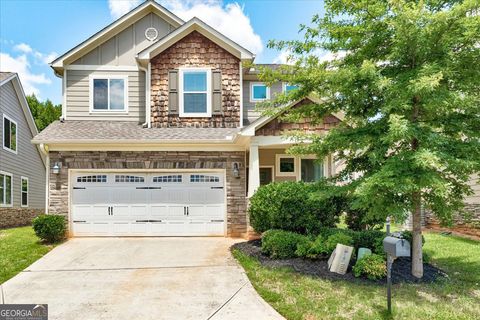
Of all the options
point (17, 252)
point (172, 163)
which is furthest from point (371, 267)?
point (17, 252)

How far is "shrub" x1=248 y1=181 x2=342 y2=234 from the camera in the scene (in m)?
9.61

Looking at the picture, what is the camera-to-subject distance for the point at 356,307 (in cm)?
588

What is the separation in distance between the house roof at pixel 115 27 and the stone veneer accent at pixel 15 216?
6848 mm

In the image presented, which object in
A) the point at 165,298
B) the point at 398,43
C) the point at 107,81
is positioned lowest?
the point at 165,298

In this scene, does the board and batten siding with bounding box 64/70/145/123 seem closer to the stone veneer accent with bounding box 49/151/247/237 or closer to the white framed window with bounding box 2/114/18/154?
the stone veneer accent with bounding box 49/151/247/237

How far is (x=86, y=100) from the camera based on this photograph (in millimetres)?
13414

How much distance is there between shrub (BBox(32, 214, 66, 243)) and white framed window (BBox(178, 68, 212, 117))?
496cm

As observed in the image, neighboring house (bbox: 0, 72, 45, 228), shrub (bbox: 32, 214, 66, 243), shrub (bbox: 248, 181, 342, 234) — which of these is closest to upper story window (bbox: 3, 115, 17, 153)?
neighboring house (bbox: 0, 72, 45, 228)

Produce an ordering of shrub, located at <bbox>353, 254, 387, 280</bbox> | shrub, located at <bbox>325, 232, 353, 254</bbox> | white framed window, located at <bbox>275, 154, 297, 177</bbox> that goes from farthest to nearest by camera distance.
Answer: white framed window, located at <bbox>275, 154, 297, 177</bbox>, shrub, located at <bbox>325, 232, 353, 254</bbox>, shrub, located at <bbox>353, 254, 387, 280</bbox>

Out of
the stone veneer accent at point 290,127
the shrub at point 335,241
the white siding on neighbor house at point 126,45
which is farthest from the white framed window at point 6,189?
the shrub at point 335,241

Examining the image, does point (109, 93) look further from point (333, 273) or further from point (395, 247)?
point (395, 247)

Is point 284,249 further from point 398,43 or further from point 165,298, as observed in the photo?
point 398,43

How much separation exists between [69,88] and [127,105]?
2026 mm

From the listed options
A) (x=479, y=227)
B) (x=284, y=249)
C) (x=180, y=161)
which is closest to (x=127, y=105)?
(x=180, y=161)
